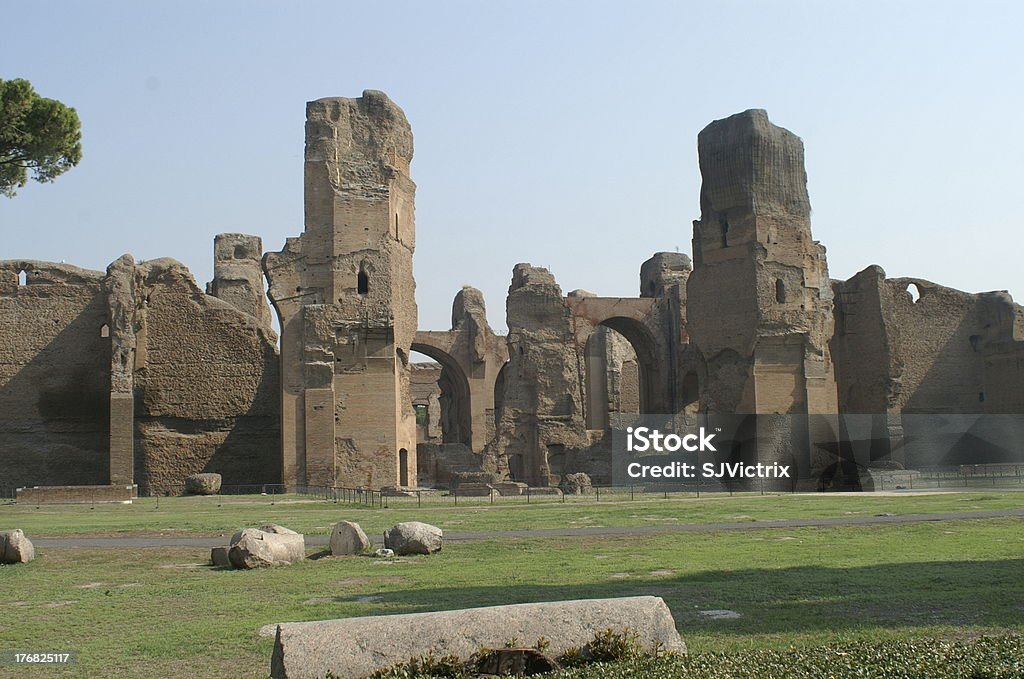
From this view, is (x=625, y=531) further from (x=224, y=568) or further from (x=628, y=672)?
(x=628, y=672)

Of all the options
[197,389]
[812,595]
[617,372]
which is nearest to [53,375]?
[197,389]

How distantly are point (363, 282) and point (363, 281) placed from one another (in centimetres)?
2

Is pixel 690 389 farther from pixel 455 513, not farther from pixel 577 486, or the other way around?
pixel 455 513

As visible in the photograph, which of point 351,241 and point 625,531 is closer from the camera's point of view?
point 625,531

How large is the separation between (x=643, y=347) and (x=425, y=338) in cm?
768

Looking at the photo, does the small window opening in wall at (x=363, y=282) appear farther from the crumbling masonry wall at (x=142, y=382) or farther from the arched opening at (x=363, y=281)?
the crumbling masonry wall at (x=142, y=382)

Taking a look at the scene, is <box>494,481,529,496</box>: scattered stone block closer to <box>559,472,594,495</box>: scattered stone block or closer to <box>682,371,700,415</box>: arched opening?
<box>559,472,594,495</box>: scattered stone block

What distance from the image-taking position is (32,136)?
2048 cm

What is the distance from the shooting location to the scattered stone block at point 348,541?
1100 centimetres

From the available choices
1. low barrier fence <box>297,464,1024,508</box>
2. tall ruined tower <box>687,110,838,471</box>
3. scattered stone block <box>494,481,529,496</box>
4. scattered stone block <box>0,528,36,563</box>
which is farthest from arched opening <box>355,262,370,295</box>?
scattered stone block <box>0,528,36,563</box>

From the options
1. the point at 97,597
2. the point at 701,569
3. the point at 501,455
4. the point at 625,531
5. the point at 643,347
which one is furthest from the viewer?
the point at 643,347

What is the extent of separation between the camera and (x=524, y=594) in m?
7.79

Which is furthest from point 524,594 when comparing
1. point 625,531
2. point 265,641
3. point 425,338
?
point 425,338

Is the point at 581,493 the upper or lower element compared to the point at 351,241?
lower
